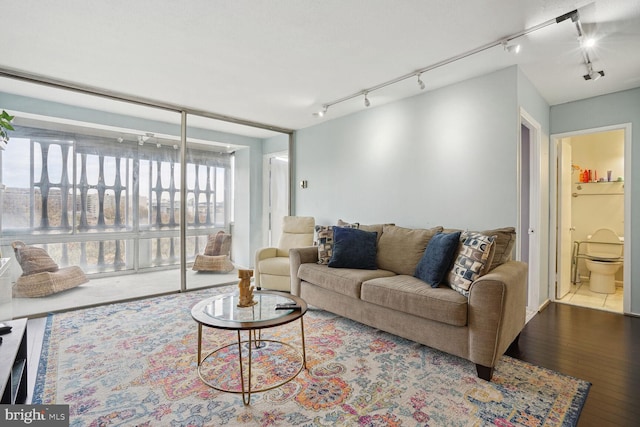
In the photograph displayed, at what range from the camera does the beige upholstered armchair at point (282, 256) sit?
3.94 metres

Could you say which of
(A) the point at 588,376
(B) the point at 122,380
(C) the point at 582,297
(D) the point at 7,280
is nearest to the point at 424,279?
(A) the point at 588,376

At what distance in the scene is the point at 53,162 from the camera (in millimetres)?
3479

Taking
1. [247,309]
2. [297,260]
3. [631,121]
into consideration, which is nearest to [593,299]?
[631,121]

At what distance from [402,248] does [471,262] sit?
2.86ft

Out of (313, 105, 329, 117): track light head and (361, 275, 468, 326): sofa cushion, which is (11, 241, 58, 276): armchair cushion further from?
(313, 105, 329, 117): track light head

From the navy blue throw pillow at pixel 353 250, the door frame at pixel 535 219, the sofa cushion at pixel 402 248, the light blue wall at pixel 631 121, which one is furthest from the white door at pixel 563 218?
the navy blue throw pillow at pixel 353 250

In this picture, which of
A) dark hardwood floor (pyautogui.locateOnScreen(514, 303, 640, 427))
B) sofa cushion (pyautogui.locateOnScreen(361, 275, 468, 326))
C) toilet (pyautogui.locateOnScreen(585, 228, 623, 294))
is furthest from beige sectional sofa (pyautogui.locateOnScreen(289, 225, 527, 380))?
toilet (pyautogui.locateOnScreen(585, 228, 623, 294))

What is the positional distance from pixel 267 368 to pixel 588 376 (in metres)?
2.20

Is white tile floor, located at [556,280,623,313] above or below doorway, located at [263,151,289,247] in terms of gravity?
below

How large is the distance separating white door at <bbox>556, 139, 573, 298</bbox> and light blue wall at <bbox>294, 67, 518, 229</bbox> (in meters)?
1.72

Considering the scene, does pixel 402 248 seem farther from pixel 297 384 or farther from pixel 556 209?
pixel 556 209

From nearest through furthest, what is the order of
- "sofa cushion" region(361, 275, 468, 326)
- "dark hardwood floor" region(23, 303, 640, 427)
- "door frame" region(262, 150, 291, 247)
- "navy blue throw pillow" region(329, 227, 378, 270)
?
"dark hardwood floor" region(23, 303, 640, 427)
"sofa cushion" region(361, 275, 468, 326)
"navy blue throw pillow" region(329, 227, 378, 270)
"door frame" region(262, 150, 291, 247)

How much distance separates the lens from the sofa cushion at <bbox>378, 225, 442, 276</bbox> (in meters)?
3.02

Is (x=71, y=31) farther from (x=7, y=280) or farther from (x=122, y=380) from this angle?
(x=122, y=380)
